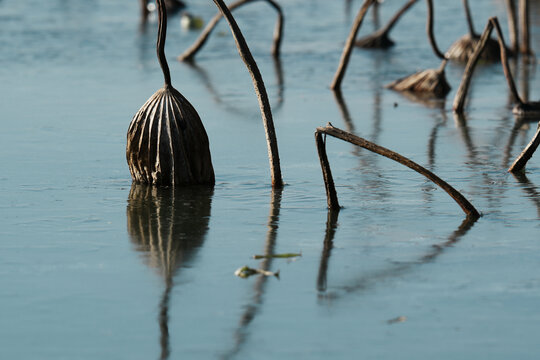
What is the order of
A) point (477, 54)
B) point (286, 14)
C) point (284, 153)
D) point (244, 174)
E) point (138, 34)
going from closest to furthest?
point (244, 174), point (284, 153), point (477, 54), point (138, 34), point (286, 14)

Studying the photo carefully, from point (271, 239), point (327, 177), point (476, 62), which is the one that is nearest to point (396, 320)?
point (271, 239)

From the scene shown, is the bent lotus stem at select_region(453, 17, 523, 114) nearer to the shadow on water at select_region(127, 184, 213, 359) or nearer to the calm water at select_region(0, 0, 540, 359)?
the calm water at select_region(0, 0, 540, 359)

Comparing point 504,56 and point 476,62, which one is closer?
point 504,56

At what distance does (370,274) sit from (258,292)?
0.68m

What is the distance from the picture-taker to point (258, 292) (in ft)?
18.1

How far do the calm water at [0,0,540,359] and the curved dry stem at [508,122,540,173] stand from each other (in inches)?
7.6

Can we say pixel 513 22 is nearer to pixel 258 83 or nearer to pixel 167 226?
pixel 258 83

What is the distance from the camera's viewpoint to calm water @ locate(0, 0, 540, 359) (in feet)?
16.2

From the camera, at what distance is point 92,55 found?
59.8ft

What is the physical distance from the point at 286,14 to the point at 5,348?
2216 cm

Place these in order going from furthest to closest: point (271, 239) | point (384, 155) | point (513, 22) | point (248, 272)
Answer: point (513, 22) → point (384, 155) → point (271, 239) → point (248, 272)

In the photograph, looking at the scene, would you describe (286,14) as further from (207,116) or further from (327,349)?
(327,349)

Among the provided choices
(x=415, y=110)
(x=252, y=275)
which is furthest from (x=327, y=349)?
(x=415, y=110)

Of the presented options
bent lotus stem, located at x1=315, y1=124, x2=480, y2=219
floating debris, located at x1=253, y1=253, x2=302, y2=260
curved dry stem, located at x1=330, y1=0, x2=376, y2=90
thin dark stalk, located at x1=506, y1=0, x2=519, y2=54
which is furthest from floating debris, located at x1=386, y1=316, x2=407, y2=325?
thin dark stalk, located at x1=506, y1=0, x2=519, y2=54
